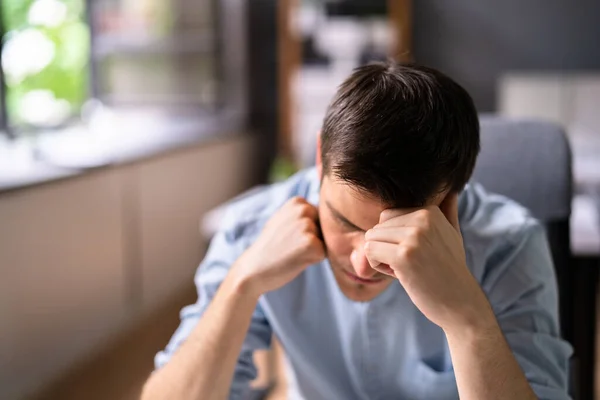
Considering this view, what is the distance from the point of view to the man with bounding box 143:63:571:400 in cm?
83

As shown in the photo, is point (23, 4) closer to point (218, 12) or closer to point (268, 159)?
point (218, 12)

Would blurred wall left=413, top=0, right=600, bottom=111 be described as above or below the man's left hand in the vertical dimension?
above

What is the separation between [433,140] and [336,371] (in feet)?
1.47

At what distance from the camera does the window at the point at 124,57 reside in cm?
265

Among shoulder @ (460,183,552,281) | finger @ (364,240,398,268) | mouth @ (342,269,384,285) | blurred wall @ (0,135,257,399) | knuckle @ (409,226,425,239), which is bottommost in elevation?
blurred wall @ (0,135,257,399)

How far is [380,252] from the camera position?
0.81 meters

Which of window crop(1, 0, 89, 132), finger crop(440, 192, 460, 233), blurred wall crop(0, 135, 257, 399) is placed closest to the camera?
finger crop(440, 192, 460, 233)

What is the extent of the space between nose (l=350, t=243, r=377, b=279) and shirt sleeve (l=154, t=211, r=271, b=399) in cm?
28

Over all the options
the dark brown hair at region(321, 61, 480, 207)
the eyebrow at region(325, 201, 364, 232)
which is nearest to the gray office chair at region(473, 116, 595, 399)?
the dark brown hair at region(321, 61, 480, 207)

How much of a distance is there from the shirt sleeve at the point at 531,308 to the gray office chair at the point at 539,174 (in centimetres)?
19

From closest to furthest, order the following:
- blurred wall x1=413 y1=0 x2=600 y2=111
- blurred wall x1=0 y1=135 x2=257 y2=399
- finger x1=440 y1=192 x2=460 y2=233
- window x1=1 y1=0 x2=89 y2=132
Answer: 1. finger x1=440 y1=192 x2=460 y2=233
2. blurred wall x1=0 y1=135 x2=257 y2=399
3. window x1=1 y1=0 x2=89 y2=132
4. blurred wall x1=413 y1=0 x2=600 y2=111

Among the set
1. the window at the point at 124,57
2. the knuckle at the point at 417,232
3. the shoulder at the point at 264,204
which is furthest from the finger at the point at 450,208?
the window at the point at 124,57

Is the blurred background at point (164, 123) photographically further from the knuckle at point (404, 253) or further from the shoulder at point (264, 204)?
the knuckle at point (404, 253)

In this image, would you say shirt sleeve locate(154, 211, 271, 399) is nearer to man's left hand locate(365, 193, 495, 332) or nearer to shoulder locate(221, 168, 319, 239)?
shoulder locate(221, 168, 319, 239)
